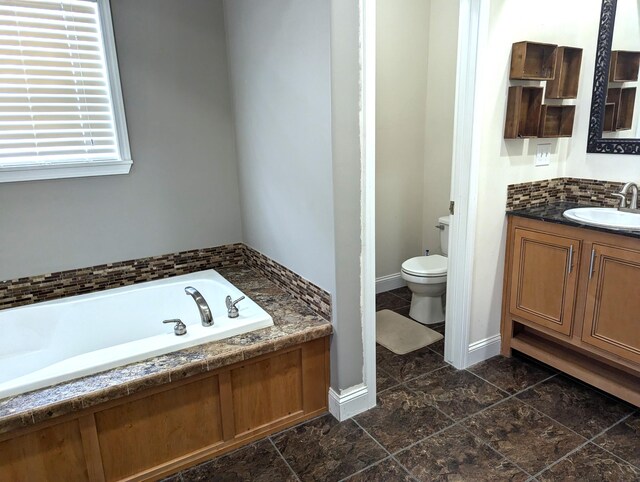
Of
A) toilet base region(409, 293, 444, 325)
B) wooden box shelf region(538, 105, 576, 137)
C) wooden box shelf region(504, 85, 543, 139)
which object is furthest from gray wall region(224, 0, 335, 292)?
wooden box shelf region(538, 105, 576, 137)

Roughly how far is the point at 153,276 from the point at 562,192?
→ 2.48 metres

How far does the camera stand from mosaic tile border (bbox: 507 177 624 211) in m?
2.45

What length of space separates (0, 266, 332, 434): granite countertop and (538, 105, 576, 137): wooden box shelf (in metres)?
1.57

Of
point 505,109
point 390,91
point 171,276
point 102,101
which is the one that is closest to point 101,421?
point 171,276

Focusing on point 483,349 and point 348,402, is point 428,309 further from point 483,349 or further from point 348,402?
point 348,402

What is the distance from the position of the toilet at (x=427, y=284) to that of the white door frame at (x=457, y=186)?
477 mm

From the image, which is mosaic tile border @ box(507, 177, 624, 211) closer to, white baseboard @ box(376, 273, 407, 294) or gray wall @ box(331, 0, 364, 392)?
gray wall @ box(331, 0, 364, 392)

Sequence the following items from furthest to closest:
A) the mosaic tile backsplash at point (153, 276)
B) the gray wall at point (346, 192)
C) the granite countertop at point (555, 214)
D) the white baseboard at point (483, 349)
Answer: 1. the white baseboard at point (483, 349)
2. the mosaic tile backsplash at point (153, 276)
3. the granite countertop at point (555, 214)
4. the gray wall at point (346, 192)

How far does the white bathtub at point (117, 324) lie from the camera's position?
1911mm

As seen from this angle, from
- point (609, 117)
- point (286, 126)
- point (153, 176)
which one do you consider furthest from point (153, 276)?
point (609, 117)

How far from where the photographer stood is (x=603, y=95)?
7.86ft

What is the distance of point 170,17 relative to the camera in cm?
250

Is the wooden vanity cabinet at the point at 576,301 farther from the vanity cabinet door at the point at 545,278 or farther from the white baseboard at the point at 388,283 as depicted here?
the white baseboard at the point at 388,283

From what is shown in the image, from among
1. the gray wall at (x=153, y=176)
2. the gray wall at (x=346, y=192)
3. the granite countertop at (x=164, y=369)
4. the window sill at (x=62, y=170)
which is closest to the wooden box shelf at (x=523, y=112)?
the gray wall at (x=346, y=192)
